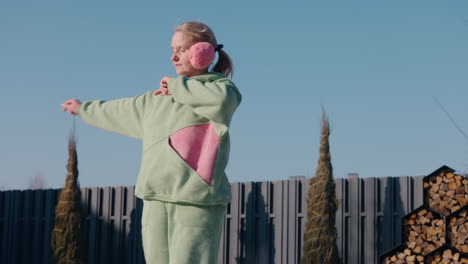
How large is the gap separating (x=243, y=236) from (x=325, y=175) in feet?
5.78

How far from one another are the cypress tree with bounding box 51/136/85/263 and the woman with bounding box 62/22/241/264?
9242mm

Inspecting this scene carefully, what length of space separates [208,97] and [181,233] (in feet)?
2.07

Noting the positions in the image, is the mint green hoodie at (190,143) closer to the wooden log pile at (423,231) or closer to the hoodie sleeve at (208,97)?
the hoodie sleeve at (208,97)

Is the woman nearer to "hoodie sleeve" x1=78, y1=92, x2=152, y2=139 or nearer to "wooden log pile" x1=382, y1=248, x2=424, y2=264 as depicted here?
"hoodie sleeve" x1=78, y1=92, x2=152, y2=139

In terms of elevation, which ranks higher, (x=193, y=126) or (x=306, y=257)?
(x=193, y=126)

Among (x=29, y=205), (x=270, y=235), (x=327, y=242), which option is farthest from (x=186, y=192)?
(x=29, y=205)

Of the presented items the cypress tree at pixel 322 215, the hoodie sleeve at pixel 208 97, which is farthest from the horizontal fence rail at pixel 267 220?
the hoodie sleeve at pixel 208 97

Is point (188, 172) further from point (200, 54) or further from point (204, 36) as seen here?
point (204, 36)

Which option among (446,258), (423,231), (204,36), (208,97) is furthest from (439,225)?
(208,97)

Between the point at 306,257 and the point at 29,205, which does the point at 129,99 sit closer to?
the point at 306,257

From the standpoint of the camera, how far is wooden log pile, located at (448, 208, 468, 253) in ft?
26.7

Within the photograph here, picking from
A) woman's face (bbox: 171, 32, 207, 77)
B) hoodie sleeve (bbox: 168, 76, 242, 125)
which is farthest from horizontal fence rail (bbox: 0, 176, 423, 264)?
hoodie sleeve (bbox: 168, 76, 242, 125)

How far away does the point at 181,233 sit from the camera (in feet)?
11.0

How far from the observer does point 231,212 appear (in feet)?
36.9
